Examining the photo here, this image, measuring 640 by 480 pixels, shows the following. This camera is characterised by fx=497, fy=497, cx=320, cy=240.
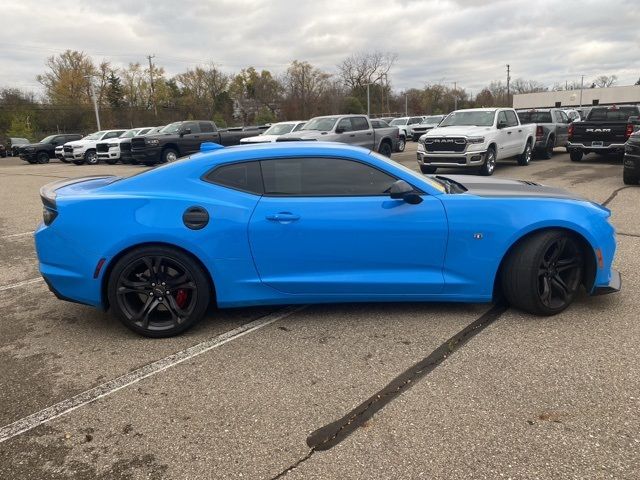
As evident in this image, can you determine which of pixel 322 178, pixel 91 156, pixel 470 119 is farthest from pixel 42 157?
pixel 322 178

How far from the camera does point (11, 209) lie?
35.6 feet

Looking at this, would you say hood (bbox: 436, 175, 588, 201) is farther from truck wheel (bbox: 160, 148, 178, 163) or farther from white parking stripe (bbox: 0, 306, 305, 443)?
truck wheel (bbox: 160, 148, 178, 163)

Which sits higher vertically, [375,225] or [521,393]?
[375,225]

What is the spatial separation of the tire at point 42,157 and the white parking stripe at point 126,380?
1173 inches

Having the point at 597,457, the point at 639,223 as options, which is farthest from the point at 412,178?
the point at 639,223

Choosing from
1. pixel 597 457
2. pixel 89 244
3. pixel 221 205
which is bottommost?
pixel 597 457

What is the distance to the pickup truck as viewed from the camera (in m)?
16.0

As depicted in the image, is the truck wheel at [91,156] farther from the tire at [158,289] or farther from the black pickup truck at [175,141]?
the tire at [158,289]

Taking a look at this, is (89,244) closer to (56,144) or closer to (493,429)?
(493,429)

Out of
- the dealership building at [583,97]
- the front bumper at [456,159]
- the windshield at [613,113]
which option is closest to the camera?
the front bumper at [456,159]

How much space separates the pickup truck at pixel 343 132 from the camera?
52.6 feet

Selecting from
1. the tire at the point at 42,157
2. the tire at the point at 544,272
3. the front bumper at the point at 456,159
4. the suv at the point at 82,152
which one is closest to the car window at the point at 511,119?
the front bumper at the point at 456,159

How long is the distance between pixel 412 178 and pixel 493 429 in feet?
6.46

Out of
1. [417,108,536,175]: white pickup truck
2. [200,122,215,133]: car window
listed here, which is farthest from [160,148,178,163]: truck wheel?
[417,108,536,175]: white pickup truck
